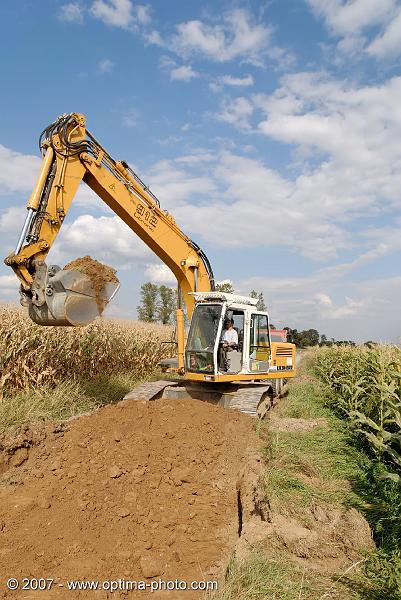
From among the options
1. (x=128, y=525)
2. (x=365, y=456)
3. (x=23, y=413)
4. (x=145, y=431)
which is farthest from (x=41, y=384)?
(x=365, y=456)

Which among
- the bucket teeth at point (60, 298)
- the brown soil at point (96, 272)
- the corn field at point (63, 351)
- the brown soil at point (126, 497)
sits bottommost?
the brown soil at point (126, 497)

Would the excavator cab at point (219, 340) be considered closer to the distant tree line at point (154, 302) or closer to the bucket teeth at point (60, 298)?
the bucket teeth at point (60, 298)

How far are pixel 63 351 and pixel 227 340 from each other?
3.64 meters

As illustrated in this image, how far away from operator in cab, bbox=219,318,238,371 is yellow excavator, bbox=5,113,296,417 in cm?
4

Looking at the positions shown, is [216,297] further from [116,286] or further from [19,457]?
[19,457]

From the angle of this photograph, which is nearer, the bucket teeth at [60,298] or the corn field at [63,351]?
the bucket teeth at [60,298]

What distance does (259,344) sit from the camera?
381 inches

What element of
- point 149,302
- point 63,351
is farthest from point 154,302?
point 63,351

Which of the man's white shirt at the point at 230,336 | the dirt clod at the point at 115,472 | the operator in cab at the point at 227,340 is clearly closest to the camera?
the dirt clod at the point at 115,472

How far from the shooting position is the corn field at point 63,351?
8.67m

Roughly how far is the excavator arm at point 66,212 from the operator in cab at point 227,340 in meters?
0.99

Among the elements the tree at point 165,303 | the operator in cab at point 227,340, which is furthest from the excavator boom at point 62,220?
the tree at point 165,303

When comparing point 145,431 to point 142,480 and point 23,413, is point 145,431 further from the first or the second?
point 23,413

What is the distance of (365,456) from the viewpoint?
694cm
